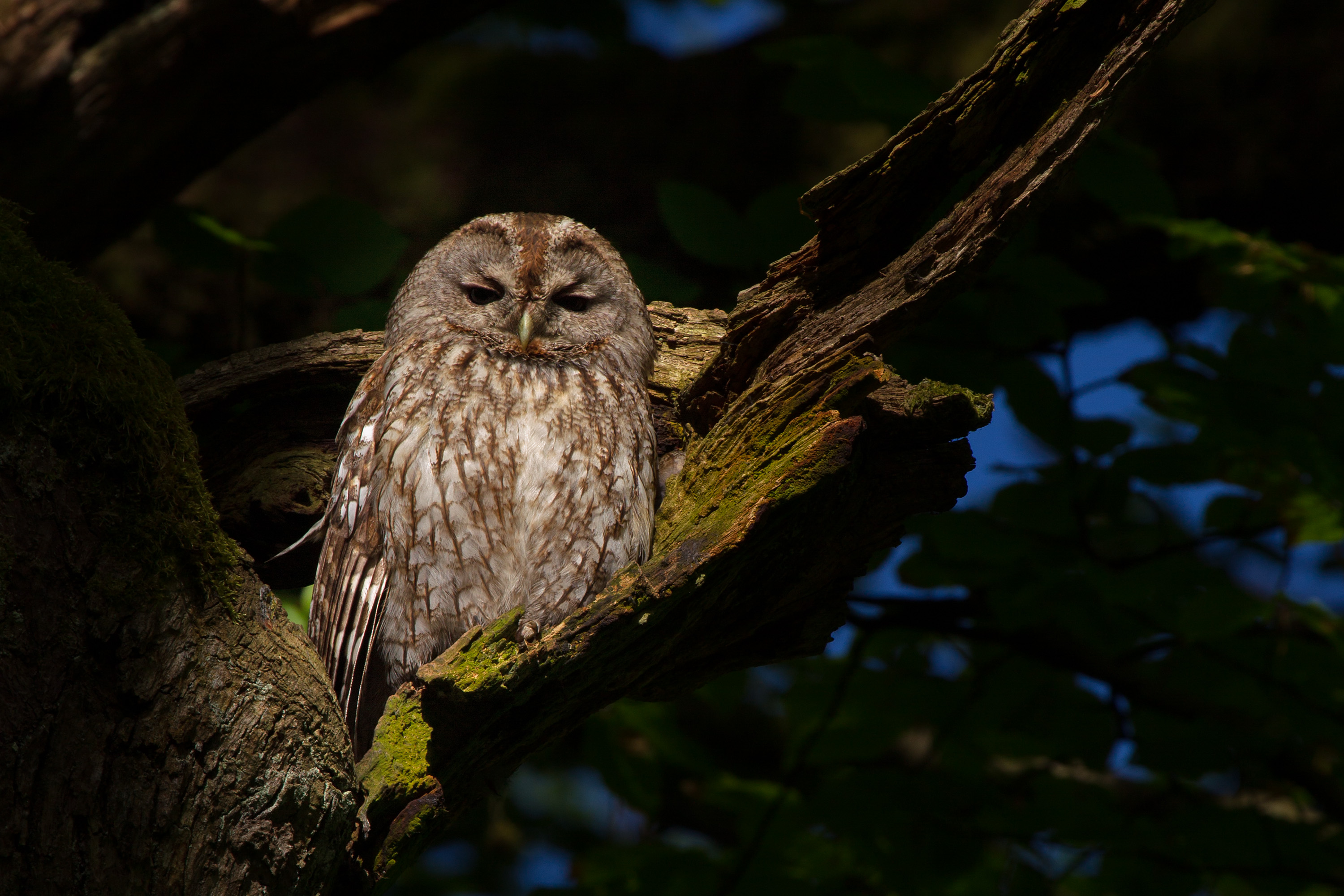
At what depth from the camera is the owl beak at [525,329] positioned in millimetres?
2506

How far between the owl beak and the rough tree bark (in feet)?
1.61

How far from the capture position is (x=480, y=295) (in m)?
2.71

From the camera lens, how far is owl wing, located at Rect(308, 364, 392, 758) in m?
2.15

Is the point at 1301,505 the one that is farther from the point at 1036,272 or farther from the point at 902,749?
the point at 902,749

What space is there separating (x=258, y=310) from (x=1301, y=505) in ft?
12.3

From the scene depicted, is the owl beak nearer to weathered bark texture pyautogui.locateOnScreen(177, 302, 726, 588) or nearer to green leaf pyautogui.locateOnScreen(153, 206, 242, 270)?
weathered bark texture pyautogui.locateOnScreen(177, 302, 726, 588)

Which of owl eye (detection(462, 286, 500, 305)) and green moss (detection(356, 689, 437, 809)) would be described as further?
owl eye (detection(462, 286, 500, 305))

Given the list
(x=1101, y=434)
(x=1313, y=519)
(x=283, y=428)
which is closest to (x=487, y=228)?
(x=283, y=428)

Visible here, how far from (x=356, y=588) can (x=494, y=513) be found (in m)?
0.35

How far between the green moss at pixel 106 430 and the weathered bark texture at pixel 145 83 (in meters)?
1.71

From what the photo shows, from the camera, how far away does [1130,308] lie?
401 cm

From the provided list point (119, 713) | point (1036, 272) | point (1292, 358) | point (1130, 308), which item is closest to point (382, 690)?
point (119, 713)

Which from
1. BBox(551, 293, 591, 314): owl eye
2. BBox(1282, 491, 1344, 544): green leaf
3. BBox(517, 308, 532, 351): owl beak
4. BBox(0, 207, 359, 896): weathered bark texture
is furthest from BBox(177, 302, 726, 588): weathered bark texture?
BBox(1282, 491, 1344, 544): green leaf

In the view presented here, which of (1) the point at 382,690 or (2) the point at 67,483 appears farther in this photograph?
(1) the point at 382,690
